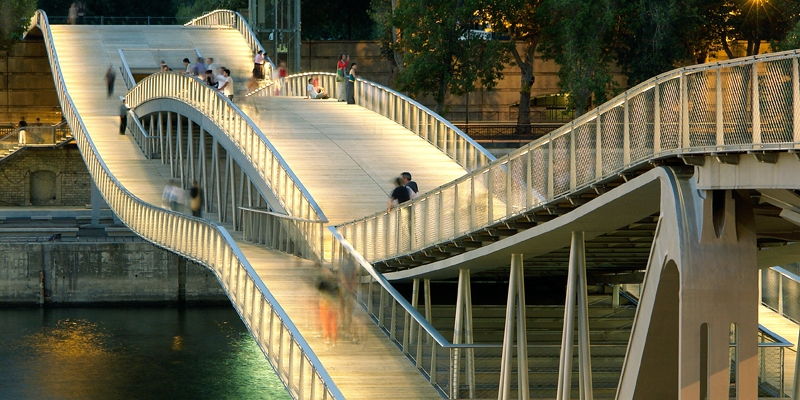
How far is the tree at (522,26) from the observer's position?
46.9 meters

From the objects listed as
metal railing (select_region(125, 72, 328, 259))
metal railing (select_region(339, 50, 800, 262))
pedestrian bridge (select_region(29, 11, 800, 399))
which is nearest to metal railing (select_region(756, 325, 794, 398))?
pedestrian bridge (select_region(29, 11, 800, 399))

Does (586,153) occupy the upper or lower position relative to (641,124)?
lower

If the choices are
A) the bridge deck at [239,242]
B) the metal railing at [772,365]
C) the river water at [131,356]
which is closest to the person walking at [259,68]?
the bridge deck at [239,242]

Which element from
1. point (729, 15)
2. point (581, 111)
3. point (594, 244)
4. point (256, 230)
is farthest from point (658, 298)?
point (729, 15)

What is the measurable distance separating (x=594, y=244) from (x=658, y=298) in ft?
15.6

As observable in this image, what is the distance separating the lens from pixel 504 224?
700 inches

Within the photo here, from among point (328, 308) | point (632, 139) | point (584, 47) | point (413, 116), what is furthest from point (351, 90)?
point (632, 139)

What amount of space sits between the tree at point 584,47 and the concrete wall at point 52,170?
23.0m

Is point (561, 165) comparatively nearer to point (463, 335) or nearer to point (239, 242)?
point (463, 335)

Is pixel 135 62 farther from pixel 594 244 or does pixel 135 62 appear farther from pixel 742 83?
pixel 742 83

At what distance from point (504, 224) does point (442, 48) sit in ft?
94.9

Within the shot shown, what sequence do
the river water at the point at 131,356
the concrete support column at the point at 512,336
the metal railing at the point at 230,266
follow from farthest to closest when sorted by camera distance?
the river water at the point at 131,356 < the concrete support column at the point at 512,336 < the metal railing at the point at 230,266

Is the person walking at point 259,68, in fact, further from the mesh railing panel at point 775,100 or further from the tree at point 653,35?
the mesh railing panel at point 775,100

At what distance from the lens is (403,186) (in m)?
23.7
